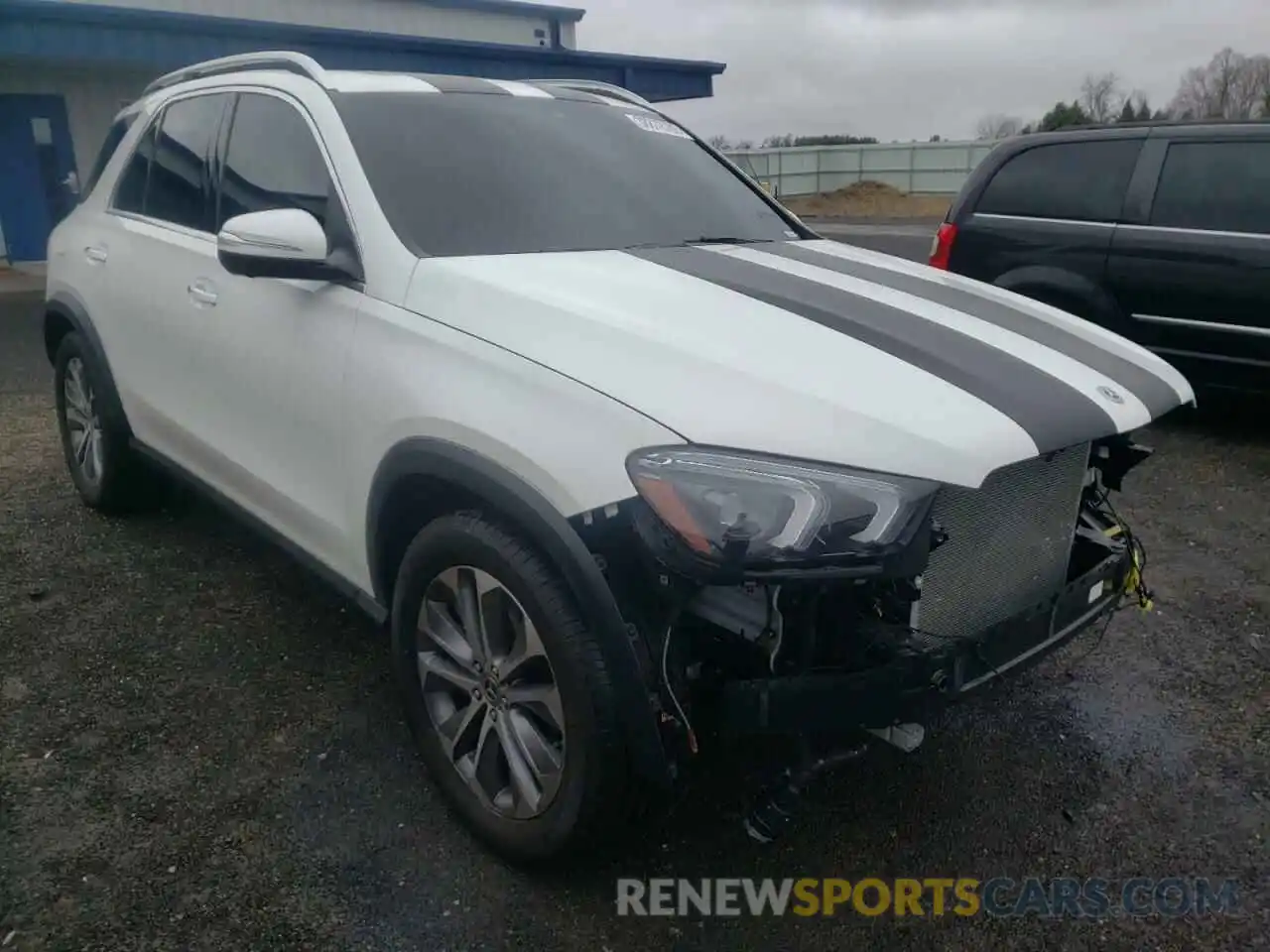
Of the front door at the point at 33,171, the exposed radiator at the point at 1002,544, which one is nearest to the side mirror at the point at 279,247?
the exposed radiator at the point at 1002,544

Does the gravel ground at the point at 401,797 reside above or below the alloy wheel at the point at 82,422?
below

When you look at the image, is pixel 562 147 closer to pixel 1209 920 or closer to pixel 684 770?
pixel 684 770

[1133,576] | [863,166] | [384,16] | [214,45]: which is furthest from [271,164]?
[863,166]

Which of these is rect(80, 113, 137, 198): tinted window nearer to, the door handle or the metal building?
the door handle

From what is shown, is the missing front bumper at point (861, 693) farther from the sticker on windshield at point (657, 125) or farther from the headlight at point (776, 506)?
the sticker on windshield at point (657, 125)

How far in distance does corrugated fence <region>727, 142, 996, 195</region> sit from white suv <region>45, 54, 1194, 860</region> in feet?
105

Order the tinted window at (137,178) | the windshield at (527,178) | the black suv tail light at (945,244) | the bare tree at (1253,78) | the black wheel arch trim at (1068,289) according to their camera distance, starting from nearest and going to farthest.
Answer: the windshield at (527,178), the tinted window at (137,178), the black wheel arch trim at (1068,289), the black suv tail light at (945,244), the bare tree at (1253,78)

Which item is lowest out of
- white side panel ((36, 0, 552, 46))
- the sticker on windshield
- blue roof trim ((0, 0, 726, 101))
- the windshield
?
the windshield

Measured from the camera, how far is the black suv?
5.73m

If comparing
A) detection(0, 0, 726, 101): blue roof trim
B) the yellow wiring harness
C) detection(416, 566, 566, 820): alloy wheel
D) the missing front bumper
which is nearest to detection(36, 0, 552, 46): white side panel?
detection(0, 0, 726, 101): blue roof trim

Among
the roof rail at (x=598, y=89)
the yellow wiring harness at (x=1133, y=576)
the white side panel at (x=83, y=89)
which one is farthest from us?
the white side panel at (x=83, y=89)

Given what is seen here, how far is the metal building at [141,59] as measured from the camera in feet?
44.9

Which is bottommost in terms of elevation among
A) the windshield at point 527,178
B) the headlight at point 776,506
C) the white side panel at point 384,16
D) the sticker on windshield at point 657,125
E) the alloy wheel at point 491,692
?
the alloy wheel at point 491,692

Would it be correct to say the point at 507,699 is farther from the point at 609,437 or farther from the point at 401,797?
the point at 609,437
